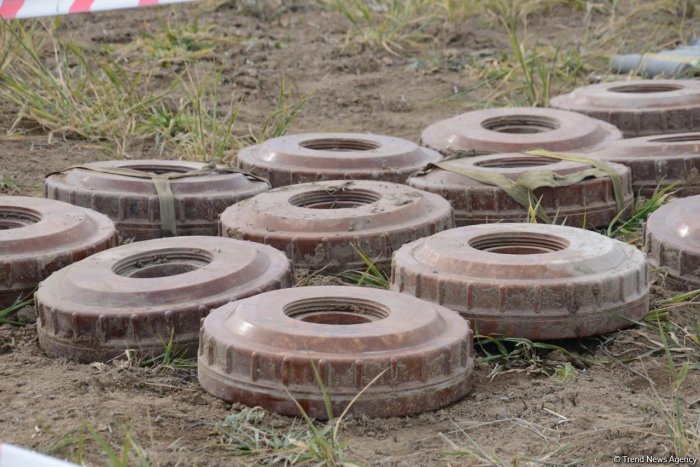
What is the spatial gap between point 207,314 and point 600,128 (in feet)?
9.40

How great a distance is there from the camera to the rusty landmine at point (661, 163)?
5363 mm

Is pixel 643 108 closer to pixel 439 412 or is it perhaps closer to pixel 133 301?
pixel 439 412

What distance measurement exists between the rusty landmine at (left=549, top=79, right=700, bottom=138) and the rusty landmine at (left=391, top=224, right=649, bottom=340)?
2.18m

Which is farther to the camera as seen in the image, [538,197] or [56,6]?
[56,6]

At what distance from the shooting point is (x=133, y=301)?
3.79 meters

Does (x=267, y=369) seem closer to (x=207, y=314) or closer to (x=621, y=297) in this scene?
(x=207, y=314)

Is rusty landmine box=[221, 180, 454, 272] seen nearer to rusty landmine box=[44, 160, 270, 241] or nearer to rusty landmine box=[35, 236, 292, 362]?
rusty landmine box=[44, 160, 270, 241]

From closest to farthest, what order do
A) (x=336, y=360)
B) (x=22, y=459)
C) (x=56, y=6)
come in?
(x=22, y=459), (x=336, y=360), (x=56, y=6)

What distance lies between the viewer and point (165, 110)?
6.99 m

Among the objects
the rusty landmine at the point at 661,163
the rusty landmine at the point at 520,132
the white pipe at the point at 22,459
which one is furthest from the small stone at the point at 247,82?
the white pipe at the point at 22,459

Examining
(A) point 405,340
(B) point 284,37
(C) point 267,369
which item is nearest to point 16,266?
(C) point 267,369

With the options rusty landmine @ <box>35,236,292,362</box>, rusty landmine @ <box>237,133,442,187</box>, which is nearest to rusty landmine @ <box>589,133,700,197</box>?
rusty landmine @ <box>237,133,442,187</box>

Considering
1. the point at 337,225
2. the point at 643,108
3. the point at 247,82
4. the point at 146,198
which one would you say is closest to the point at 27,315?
the point at 146,198

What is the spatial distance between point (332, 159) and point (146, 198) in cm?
93
